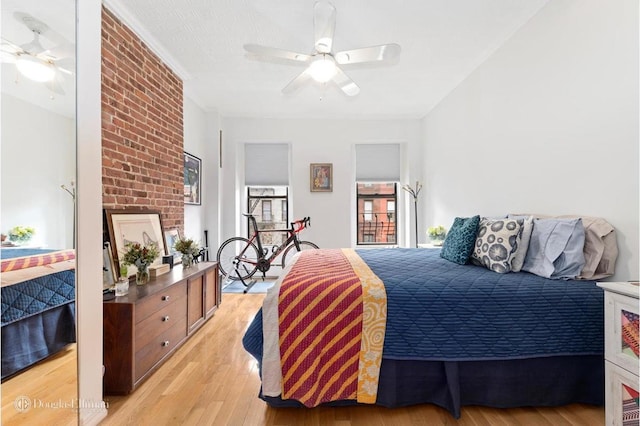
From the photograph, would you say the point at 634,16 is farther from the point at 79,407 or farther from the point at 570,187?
the point at 79,407

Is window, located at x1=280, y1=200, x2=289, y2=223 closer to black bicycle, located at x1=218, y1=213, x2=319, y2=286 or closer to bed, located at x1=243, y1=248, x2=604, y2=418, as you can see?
black bicycle, located at x1=218, y1=213, x2=319, y2=286

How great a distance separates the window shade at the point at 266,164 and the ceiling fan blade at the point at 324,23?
110 inches

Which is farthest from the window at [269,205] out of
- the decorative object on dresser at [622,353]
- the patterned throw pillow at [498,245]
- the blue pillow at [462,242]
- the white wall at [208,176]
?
the decorative object on dresser at [622,353]

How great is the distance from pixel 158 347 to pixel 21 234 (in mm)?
1343

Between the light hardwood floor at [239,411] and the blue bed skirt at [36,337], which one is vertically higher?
the blue bed skirt at [36,337]

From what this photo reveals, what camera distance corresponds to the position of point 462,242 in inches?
91.3

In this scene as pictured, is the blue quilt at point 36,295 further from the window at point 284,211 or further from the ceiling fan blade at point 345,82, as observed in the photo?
the window at point 284,211

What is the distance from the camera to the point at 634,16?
169 centimetres

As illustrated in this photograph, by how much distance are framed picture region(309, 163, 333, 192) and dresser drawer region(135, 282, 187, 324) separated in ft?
9.36

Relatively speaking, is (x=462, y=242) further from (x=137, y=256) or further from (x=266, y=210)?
(x=266, y=210)

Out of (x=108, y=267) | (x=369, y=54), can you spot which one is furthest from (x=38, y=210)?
(x=369, y=54)

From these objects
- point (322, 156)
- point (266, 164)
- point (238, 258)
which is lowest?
point (238, 258)

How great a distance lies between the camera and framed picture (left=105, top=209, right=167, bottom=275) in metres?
2.29

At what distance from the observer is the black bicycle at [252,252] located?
448cm
